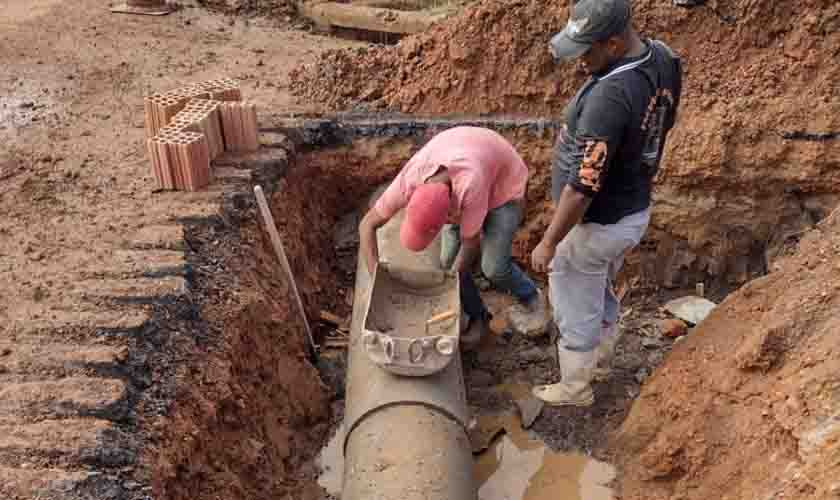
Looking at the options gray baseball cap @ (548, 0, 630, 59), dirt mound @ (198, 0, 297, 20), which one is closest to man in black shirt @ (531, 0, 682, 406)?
gray baseball cap @ (548, 0, 630, 59)

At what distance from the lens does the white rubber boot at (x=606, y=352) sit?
4938 mm

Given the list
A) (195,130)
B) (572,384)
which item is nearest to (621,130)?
(572,384)

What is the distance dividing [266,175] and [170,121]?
876 millimetres

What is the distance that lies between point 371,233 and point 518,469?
184cm

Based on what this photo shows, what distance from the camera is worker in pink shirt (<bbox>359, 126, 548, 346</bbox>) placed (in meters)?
4.05

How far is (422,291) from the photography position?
480 cm

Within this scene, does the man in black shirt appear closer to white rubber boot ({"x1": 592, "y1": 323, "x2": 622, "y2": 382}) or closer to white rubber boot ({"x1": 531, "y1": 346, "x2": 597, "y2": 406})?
white rubber boot ({"x1": 531, "y1": 346, "x2": 597, "y2": 406})

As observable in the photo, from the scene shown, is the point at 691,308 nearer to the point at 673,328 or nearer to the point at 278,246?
the point at 673,328

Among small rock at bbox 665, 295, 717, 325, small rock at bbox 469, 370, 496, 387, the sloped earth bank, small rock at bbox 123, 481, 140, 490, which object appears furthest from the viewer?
small rock at bbox 665, 295, 717, 325

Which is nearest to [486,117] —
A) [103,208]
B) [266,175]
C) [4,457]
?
[266,175]

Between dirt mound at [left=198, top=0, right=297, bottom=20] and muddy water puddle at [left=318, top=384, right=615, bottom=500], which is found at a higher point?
dirt mound at [left=198, top=0, right=297, bottom=20]

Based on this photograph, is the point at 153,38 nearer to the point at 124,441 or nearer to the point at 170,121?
the point at 170,121

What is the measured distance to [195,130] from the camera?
541cm

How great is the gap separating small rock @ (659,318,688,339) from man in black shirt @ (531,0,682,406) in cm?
139
